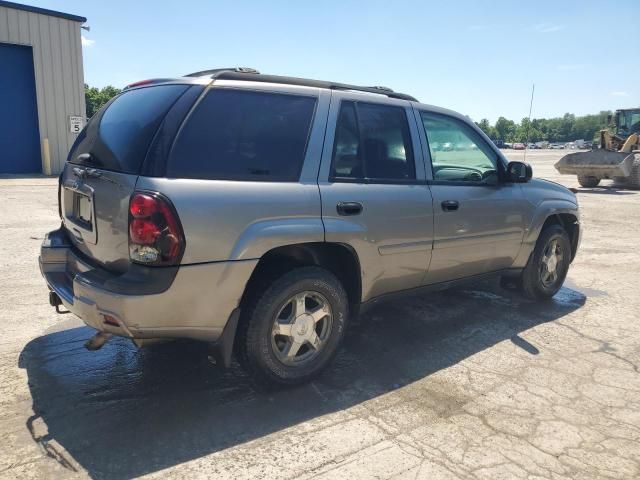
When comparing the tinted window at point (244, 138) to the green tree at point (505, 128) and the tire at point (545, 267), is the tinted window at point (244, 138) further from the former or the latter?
the green tree at point (505, 128)

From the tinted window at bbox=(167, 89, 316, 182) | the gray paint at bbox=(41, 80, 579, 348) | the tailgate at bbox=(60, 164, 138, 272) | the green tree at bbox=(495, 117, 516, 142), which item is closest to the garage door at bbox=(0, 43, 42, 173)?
the gray paint at bbox=(41, 80, 579, 348)

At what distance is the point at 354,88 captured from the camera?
363 centimetres

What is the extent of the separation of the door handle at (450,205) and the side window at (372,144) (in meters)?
0.35

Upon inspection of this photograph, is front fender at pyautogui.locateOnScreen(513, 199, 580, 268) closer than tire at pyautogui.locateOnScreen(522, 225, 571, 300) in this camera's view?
Yes

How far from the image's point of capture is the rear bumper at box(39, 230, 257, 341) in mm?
2555

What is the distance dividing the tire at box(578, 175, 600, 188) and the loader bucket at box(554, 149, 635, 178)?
1.43ft

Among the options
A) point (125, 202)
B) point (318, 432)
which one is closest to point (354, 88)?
point (125, 202)

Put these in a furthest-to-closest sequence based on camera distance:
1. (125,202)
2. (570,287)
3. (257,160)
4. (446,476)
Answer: (570,287)
(257,160)
(125,202)
(446,476)

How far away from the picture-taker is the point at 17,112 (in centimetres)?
1652

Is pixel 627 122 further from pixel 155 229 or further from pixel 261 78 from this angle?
pixel 155 229

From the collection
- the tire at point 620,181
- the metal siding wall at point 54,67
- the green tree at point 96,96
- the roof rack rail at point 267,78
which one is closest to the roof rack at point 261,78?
the roof rack rail at point 267,78

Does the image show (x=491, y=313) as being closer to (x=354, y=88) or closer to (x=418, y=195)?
(x=418, y=195)

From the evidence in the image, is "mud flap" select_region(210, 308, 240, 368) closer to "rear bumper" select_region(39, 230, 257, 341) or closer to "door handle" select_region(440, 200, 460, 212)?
"rear bumper" select_region(39, 230, 257, 341)

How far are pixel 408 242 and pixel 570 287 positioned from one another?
3.22 metres
